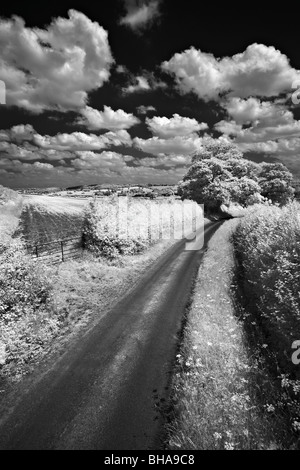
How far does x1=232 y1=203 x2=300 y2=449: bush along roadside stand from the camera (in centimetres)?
671

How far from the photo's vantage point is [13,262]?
14.7 metres

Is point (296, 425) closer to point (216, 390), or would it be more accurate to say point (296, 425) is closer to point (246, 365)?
point (216, 390)

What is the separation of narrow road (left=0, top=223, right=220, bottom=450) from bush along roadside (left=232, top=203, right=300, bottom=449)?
291 centimetres

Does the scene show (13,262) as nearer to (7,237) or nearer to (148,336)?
(7,237)

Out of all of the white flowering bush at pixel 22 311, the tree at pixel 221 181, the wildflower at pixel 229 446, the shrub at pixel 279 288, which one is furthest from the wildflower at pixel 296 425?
the tree at pixel 221 181

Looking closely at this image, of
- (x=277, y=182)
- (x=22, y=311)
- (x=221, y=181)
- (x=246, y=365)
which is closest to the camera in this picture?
(x=246, y=365)

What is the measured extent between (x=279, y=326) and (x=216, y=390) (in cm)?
283

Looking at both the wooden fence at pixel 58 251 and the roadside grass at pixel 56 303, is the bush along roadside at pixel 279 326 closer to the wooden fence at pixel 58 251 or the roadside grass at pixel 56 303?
the roadside grass at pixel 56 303

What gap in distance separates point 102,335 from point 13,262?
266 inches

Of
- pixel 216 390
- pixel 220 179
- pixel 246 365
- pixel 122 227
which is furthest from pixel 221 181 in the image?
pixel 216 390

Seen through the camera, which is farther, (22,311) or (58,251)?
(58,251)

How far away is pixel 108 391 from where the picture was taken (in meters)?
8.39

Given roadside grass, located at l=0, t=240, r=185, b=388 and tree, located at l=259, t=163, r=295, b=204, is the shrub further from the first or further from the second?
tree, located at l=259, t=163, r=295, b=204
